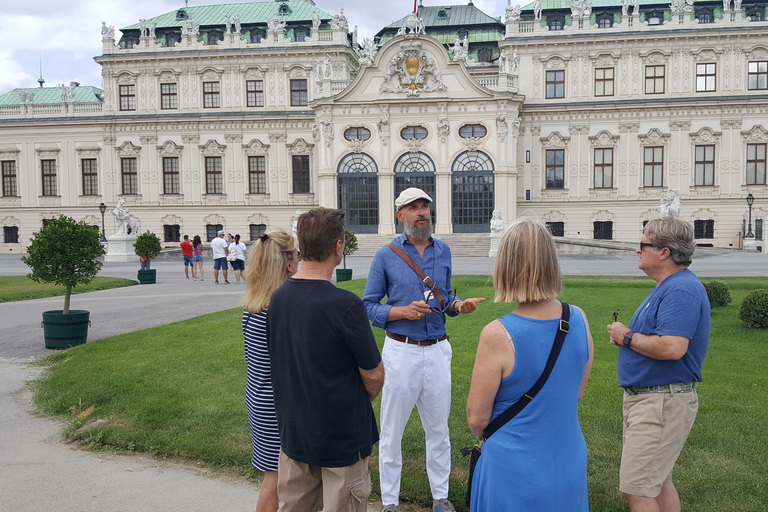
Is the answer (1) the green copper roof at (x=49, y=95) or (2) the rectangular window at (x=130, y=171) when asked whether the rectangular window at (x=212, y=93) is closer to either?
(2) the rectangular window at (x=130, y=171)

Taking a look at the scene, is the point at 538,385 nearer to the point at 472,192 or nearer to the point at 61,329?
the point at 61,329

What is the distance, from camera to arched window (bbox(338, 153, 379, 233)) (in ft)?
130

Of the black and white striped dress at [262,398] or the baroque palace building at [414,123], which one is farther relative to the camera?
the baroque palace building at [414,123]

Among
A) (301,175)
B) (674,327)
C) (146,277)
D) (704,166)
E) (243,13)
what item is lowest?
(146,277)

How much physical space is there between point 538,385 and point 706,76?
44.2 meters

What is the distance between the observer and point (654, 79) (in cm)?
4091

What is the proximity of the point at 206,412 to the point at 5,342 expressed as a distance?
6151 millimetres

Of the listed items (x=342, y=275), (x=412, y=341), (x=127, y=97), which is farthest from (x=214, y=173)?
(x=412, y=341)

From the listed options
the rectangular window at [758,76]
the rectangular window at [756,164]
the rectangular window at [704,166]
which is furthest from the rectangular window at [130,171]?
the rectangular window at [758,76]

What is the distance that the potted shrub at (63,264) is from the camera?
1015 centimetres

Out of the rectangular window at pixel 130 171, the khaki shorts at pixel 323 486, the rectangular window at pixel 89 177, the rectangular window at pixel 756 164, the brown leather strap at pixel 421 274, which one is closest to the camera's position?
the khaki shorts at pixel 323 486

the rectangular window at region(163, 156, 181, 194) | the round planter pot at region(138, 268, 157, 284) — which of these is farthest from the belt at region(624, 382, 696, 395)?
the rectangular window at region(163, 156, 181, 194)

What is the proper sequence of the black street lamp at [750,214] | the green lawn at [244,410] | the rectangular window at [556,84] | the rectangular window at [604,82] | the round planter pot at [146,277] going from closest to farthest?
1. the green lawn at [244,410]
2. the round planter pot at [146,277]
3. the black street lamp at [750,214]
4. the rectangular window at [604,82]
5. the rectangular window at [556,84]

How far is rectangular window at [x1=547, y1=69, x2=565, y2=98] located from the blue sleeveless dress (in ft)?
137
